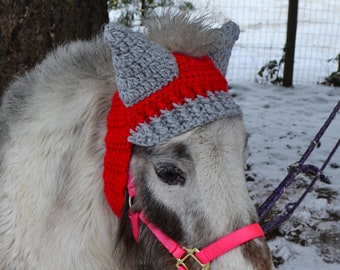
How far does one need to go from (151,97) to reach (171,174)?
246 millimetres

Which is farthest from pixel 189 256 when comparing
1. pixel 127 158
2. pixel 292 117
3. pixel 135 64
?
pixel 292 117

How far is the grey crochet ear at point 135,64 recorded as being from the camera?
152cm

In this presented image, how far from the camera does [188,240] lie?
1572 millimetres

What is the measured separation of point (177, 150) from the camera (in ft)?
5.07

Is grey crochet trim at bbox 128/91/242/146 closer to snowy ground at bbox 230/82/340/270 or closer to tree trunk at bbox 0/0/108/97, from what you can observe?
tree trunk at bbox 0/0/108/97

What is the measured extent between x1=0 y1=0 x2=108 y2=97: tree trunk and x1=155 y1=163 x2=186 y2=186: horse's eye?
1.35 metres

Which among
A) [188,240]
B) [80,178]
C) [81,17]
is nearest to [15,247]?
[80,178]

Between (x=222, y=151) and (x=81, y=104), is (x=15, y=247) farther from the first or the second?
(x=222, y=151)

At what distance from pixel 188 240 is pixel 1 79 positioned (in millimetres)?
1613

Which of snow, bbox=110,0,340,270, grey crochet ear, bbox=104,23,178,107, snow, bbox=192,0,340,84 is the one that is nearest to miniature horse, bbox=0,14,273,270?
grey crochet ear, bbox=104,23,178,107

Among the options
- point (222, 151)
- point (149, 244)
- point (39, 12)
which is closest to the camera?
point (222, 151)

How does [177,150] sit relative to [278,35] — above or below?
above

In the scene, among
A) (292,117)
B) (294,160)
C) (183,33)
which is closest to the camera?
(183,33)

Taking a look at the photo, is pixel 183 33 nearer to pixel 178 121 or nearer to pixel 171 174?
pixel 178 121
